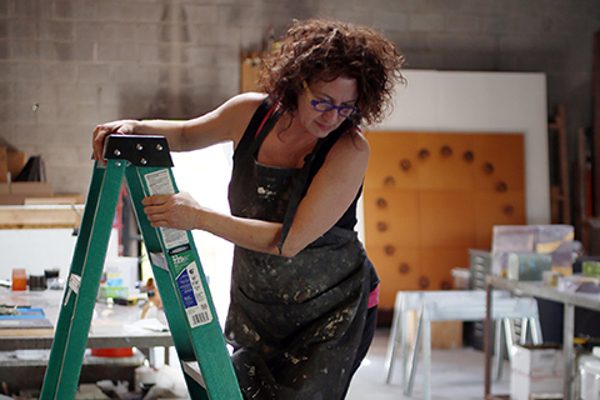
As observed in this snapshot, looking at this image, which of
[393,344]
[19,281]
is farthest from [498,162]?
[19,281]

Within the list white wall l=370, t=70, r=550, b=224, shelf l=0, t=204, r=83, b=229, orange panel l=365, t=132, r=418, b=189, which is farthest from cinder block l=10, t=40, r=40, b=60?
shelf l=0, t=204, r=83, b=229

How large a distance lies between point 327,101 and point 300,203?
0.22m

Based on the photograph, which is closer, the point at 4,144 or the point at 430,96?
the point at 4,144

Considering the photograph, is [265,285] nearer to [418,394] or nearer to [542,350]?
[542,350]

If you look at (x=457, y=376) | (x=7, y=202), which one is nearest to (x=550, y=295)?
(x=457, y=376)

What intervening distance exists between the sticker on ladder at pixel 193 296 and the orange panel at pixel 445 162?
5195mm

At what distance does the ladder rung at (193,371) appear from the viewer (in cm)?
193

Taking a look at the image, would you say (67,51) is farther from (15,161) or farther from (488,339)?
(488,339)

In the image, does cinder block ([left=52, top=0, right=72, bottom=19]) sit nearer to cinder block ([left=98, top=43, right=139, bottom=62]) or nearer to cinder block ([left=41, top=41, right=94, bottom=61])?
cinder block ([left=41, top=41, right=94, bottom=61])

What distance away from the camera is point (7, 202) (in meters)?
4.71

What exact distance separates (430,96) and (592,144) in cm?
162

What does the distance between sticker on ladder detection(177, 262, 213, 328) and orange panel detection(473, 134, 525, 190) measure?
5434mm

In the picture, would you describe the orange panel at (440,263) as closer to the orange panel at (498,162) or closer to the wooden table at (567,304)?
the orange panel at (498,162)

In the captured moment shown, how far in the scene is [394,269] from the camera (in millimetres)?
6871
